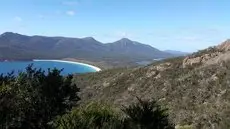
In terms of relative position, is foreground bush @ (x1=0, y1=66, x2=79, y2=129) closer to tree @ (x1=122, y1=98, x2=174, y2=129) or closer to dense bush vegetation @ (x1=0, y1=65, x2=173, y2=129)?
dense bush vegetation @ (x1=0, y1=65, x2=173, y2=129)

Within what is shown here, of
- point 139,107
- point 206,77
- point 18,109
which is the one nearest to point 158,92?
point 206,77

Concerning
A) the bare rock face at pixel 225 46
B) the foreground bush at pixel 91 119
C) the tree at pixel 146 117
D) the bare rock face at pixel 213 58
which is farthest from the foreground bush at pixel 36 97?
the bare rock face at pixel 225 46

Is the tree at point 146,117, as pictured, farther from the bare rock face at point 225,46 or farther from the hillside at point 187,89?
the bare rock face at point 225,46

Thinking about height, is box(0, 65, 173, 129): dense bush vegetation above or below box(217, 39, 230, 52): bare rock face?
below

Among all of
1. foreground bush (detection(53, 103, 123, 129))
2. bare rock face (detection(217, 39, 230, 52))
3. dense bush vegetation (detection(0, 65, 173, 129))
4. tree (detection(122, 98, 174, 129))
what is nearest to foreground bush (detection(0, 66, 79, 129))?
dense bush vegetation (detection(0, 65, 173, 129))

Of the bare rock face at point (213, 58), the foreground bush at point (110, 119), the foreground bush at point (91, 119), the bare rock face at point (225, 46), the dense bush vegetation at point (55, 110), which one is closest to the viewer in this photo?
the foreground bush at point (91, 119)

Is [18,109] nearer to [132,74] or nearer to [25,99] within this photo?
[25,99]
